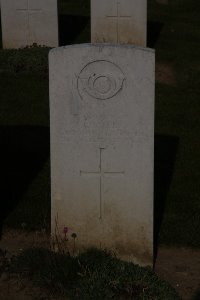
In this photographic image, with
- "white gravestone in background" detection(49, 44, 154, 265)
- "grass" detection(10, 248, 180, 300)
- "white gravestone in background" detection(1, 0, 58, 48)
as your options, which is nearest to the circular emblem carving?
"white gravestone in background" detection(49, 44, 154, 265)

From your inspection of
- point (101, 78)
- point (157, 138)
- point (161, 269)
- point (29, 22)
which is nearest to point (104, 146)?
point (101, 78)

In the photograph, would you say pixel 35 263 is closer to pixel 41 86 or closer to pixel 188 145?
pixel 188 145

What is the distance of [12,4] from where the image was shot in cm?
1345

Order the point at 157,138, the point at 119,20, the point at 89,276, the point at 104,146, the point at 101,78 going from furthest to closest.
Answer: the point at 119,20
the point at 157,138
the point at 104,146
the point at 101,78
the point at 89,276

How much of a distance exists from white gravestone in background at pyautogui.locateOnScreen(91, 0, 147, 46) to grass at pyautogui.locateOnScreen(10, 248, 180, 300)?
8.64 meters

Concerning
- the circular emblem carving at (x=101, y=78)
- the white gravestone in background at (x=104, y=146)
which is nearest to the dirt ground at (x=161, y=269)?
the white gravestone in background at (x=104, y=146)

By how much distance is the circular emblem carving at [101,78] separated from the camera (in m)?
5.61

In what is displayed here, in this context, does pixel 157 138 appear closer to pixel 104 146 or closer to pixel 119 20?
pixel 104 146

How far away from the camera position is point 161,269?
19.9ft

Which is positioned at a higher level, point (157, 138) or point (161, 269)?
point (157, 138)

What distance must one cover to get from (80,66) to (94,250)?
A: 1572 millimetres

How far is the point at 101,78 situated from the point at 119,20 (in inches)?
333

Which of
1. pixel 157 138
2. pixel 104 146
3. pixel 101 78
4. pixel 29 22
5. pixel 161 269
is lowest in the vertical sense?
pixel 161 269

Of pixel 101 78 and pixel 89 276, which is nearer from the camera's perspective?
pixel 89 276
